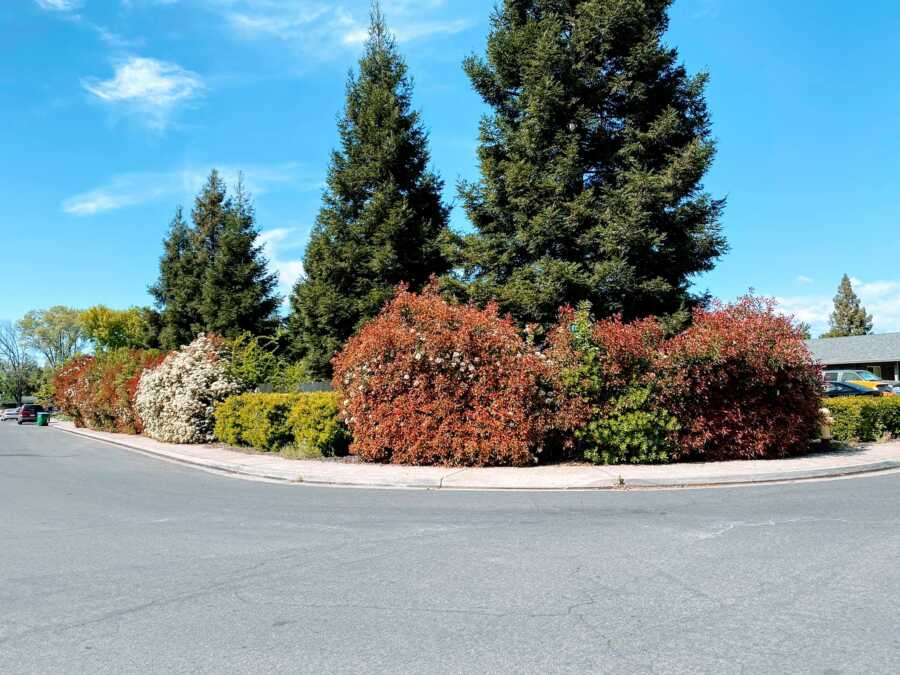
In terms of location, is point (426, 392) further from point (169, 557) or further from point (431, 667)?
point (431, 667)

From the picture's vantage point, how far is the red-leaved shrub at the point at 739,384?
1334cm

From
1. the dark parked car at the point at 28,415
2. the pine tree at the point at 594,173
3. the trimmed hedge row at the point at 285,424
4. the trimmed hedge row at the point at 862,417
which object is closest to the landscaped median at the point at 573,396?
the trimmed hedge row at the point at 285,424

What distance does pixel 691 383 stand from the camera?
13391 millimetres

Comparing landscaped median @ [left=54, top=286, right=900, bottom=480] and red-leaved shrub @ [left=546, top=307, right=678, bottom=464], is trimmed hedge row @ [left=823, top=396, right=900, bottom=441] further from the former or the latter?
red-leaved shrub @ [left=546, top=307, right=678, bottom=464]

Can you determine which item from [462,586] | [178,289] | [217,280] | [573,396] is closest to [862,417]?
[573,396]

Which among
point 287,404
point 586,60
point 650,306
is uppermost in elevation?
point 586,60

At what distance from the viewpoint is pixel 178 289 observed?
42.3m

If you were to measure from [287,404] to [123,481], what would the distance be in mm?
5253

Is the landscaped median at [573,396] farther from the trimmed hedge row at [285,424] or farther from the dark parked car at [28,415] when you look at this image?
the dark parked car at [28,415]

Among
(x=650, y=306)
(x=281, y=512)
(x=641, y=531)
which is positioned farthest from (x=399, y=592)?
(x=650, y=306)

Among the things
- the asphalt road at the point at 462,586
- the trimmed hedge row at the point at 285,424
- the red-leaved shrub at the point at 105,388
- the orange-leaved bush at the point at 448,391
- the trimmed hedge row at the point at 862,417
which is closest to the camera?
the asphalt road at the point at 462,586

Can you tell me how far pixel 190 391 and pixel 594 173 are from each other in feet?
50.4

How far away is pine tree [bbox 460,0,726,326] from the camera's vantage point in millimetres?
19016

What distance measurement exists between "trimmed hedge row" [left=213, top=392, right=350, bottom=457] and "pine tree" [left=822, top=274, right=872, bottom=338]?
84.7 metres
